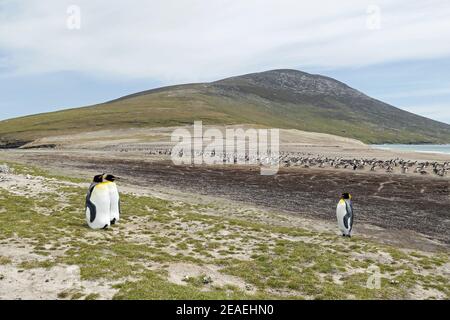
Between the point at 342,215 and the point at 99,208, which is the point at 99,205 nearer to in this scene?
Answer: the point at 99,208

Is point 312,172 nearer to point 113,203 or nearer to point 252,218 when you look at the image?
point 252,218

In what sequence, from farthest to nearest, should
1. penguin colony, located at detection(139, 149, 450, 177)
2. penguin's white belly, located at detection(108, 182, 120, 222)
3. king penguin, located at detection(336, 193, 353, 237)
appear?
penguin colony, located at detection(139, 149, 450, 177)
king penguin, located at detection(336, 193, 353, 237)
penguin's white belly, located at detection(108, 182, 120, 222)

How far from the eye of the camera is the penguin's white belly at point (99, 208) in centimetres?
1697

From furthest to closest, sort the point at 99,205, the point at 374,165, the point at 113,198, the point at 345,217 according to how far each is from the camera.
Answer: the point at 374,165 < the point at 345,217 < the point at 113,198 < the point at 99,205

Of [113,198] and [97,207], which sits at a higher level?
[113,198]

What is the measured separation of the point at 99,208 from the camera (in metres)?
17.1

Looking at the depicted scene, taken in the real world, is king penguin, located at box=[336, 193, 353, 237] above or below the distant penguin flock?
below

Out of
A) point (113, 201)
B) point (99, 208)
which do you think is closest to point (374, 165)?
point (113, 201)

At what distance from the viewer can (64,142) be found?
107 meters

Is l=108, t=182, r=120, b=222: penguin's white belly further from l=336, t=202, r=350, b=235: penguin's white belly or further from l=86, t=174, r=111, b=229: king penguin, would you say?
l=336, t=202, r=350, b=235: penguin's white belly

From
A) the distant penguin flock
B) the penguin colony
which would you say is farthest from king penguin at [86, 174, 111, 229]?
the penguin colony

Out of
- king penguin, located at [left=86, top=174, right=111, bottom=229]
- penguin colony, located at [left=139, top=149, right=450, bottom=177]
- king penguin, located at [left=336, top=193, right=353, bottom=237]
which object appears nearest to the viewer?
king penguin, located at [left=86, top=174, right=111, bottom=229]

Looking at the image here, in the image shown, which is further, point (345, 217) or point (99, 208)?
point (345, 217)

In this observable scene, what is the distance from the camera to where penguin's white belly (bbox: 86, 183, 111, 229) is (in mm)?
16969
